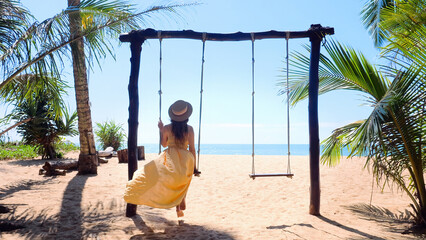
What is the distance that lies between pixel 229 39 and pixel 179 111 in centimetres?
176

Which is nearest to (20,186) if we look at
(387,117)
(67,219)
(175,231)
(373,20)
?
(67,219)

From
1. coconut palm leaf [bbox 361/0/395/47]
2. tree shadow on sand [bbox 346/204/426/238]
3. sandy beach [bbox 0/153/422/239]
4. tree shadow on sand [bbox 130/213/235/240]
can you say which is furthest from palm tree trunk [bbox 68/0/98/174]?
coconut palm leaf [bbox 361/0/395/47]

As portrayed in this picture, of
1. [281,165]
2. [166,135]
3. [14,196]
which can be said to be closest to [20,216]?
[14,196]

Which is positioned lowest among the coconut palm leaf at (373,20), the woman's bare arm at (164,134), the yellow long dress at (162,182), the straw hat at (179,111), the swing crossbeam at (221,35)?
the yellow long dress at (162,182)

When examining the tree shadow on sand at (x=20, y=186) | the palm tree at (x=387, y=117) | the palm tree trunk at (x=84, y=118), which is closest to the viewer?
the palm tree at (x=387, y=117)

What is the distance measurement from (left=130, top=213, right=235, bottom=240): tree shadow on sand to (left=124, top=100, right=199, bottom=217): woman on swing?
1.35 feet

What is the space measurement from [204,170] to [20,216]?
5608mm

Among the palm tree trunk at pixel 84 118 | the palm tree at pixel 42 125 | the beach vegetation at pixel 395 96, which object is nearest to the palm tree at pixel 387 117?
the beach vegetation at pixel 395 96

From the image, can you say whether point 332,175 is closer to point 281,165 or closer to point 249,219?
point 281,165

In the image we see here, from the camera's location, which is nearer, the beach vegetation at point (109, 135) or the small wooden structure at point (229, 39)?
the small wooden structure at point (229, 39)

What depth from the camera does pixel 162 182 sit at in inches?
144

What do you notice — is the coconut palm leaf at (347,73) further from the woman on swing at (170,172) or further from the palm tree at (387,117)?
the woman on swing at (170,172)

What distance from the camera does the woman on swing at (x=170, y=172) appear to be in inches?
144

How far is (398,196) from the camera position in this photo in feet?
22.2
